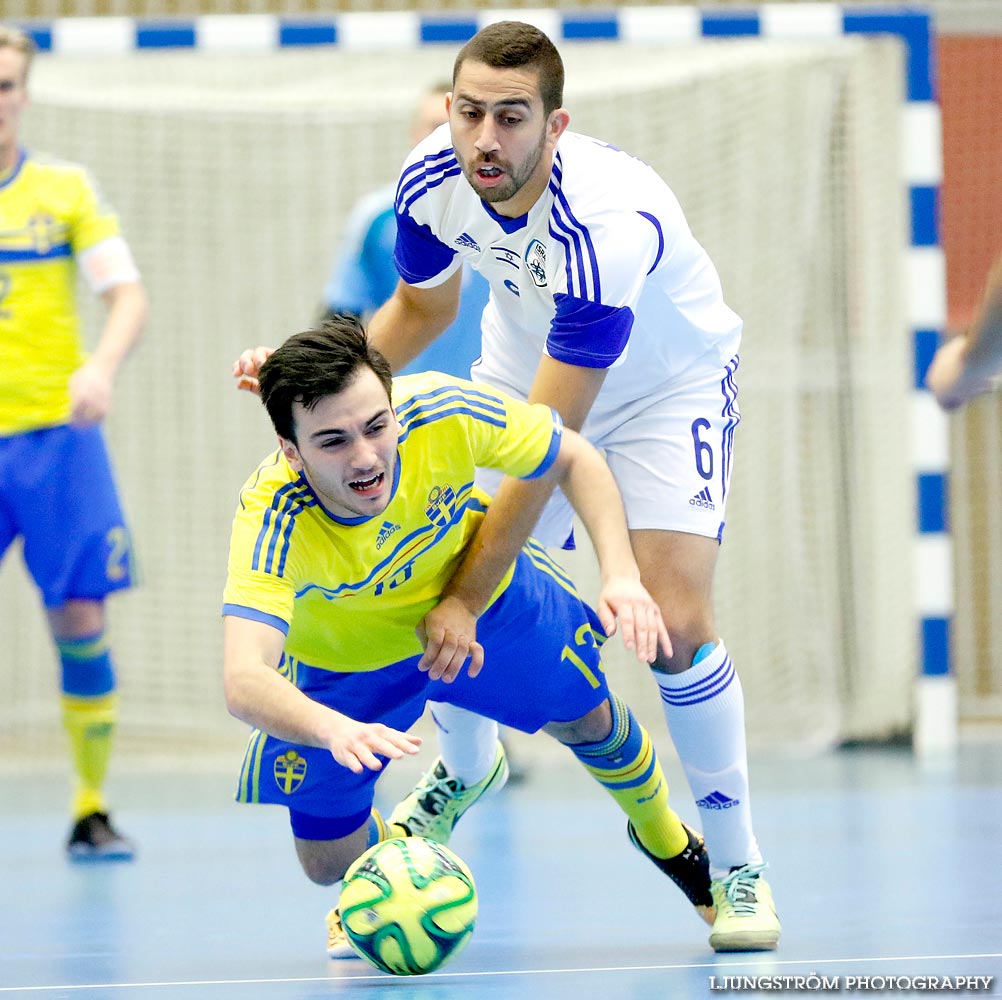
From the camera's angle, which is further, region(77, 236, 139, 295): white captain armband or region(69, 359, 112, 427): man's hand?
region(77, 236, 139, 295): white captain armband

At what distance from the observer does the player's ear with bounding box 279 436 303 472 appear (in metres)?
2.95

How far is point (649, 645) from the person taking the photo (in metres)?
2.76

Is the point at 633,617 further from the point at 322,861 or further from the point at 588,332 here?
the point at 322,861

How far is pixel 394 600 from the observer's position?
3.19 metres

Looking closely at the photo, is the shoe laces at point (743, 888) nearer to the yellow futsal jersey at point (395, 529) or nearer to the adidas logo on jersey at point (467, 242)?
the yellow futsal jersey at point (395, 529)

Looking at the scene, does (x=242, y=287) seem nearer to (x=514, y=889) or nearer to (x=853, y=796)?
(x=853, y=796)

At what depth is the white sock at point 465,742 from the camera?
3.76 meters

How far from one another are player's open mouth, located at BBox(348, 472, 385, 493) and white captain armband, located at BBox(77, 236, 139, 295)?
7.23ft

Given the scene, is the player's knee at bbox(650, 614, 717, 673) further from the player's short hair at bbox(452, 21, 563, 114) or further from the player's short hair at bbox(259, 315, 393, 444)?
the player's short hair at bbox(452, 21, 563, 114)

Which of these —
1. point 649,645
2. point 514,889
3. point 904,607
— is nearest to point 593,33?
Result: point 904,607

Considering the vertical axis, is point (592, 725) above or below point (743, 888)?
above

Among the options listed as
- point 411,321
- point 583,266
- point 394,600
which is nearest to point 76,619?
point 411,321

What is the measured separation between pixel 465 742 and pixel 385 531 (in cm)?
84

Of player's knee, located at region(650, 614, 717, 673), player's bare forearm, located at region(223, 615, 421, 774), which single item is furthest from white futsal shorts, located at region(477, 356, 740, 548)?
player's bare forearm, located at region(223, 615, 421, 774)
